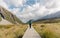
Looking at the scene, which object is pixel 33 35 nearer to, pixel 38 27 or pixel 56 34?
pixel 56 34

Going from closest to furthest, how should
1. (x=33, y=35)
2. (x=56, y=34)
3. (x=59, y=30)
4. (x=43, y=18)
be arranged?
(x=33, y=35) < (x=56, y=34) < (x=59, y=30) < (x=43, y=18)

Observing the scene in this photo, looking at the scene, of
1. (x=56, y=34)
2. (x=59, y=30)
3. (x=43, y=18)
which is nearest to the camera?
(x=56, y=34)

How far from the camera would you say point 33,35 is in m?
17.4

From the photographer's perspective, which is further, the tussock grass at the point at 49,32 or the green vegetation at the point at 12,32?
the green vegetation at the point at 12,32

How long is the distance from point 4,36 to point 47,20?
28.8 feet

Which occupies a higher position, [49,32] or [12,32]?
[12,32]

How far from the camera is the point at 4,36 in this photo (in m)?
20.4

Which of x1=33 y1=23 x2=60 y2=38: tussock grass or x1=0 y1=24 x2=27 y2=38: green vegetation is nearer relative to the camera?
x1=33 y1=23 x2=60 y2=38: tussock grass

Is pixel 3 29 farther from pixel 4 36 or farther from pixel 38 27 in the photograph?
pixel 38 27

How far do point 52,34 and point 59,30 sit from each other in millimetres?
2261

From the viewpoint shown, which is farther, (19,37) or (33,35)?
(19,37)

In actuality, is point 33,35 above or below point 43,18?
below

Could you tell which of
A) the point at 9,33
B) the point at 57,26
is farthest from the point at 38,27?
the point at 9,33

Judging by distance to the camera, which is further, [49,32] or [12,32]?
[12,32]
